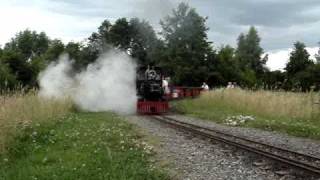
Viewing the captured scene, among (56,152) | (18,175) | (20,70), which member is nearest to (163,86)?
(56,152)

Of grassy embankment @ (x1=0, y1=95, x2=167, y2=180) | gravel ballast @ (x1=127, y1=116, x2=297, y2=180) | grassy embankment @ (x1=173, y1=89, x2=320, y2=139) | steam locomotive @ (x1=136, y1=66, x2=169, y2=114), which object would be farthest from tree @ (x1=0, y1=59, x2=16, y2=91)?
grassy embankment @ (x1=173, y1=89, x2=320, y2=139)

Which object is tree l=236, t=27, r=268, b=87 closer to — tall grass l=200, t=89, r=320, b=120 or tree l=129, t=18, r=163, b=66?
tree l=129, t=18, r=163, b=66

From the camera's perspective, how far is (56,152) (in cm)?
1366

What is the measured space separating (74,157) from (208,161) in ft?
10.1

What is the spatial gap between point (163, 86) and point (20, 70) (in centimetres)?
4971

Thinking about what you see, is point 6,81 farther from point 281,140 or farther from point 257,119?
point 257,119

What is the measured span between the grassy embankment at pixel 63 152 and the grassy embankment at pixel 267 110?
599cm

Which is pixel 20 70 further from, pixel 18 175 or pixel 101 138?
pixel 18 175

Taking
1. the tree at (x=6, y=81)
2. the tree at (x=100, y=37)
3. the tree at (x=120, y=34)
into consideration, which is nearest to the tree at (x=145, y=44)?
the tree at (x=120, y=34)

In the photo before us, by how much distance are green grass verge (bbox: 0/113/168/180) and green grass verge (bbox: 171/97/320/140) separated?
21.8 feet

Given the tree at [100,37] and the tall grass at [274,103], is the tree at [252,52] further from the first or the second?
the tall grass at [274,103]

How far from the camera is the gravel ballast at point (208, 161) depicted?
11.9 meters

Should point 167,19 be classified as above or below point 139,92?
above

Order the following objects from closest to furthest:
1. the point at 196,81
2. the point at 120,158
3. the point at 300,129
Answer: the point at 120,158, the point at 300,129, the point at 196,81
